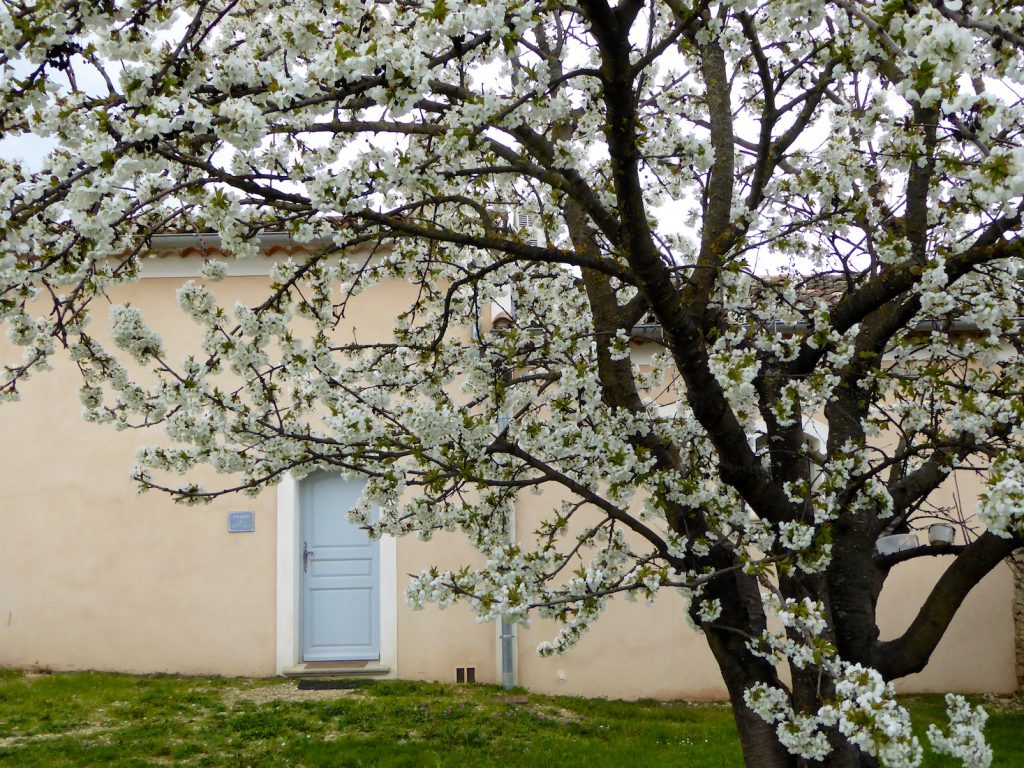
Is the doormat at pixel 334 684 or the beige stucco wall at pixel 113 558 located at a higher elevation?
the beige stucco wall at pixel 113 558

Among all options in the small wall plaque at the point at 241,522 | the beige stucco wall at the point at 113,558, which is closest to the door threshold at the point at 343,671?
the beige stucco wall at the point at 113,558

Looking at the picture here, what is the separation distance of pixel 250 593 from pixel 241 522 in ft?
2.23

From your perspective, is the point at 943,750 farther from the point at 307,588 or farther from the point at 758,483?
the point at 307,588

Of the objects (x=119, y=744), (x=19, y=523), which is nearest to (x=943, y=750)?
(x=119, y=744)

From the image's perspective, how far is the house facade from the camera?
8320mm

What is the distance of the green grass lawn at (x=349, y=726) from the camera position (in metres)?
5.95

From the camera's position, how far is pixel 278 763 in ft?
18.8

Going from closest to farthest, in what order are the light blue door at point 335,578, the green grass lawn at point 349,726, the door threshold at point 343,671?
the green grass lawn at point 349,726 < the door threshold at point 343,671 < the light blue door at point 335,578

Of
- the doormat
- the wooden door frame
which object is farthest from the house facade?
the doormat

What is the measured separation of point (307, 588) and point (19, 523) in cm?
287

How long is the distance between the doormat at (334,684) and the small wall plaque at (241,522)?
1.52m

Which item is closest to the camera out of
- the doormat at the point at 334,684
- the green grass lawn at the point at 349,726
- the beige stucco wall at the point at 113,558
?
the green grass lawn at the point at 349,726

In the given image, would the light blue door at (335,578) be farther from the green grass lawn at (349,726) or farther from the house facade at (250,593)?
the green grass lawn at (349,726)

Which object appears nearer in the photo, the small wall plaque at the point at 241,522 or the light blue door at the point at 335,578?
the small wall plaque at the point at 241,522
